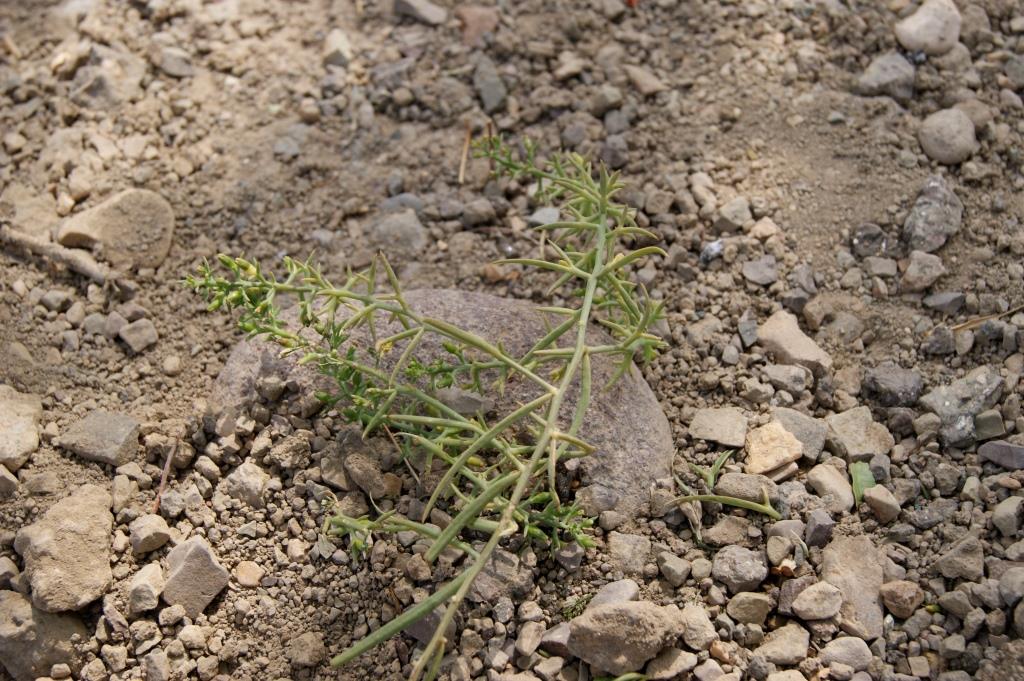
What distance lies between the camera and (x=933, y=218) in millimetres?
2883

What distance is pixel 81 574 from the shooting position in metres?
2.38

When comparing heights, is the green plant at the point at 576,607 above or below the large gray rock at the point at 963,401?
below

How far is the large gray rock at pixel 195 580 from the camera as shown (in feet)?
7.80

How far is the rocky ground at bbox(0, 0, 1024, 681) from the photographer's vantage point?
2309mm

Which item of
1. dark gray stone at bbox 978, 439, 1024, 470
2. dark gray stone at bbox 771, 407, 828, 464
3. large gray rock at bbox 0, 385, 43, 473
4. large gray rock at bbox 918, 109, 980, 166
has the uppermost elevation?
large gray rock at bbox 918, 109, 980, 166

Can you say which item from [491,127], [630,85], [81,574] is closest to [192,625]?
[81,574]

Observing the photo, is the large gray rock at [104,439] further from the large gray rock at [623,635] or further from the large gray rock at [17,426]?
the large gray rock at [623,635]

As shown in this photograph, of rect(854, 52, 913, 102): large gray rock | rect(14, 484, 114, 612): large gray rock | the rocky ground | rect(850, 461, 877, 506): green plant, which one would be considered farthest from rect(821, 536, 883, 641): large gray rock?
rect(14, 484, 114, 612): large gray rock

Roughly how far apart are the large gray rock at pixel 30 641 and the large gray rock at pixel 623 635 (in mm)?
1244

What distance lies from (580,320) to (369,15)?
6.26 ft

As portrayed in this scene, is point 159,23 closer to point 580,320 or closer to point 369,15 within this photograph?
point 369,15

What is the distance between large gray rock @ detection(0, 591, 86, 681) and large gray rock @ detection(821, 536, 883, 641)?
6.07ft

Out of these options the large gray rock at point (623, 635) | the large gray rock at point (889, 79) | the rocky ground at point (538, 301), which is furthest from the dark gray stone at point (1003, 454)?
the large gray rock at point (889, 79)

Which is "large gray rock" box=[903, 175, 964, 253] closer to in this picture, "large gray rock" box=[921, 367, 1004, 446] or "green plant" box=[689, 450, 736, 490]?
"large gray rock" box=[921, 367, 1004, 446]
